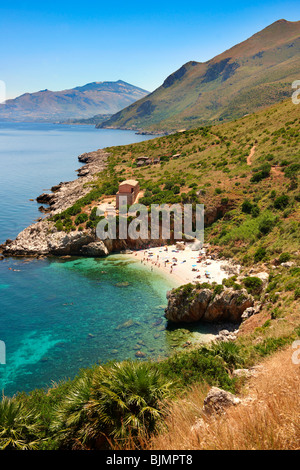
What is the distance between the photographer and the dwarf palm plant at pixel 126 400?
335 inches

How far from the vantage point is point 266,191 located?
43.2 meters

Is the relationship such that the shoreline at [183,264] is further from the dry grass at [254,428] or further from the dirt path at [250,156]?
the dry grass at [254,428]

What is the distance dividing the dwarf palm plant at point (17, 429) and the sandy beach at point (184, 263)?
23.1 metres

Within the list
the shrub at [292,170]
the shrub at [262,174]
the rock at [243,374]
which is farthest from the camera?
the shrub at [262,174]

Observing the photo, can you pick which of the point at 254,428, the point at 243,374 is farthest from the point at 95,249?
the point at 254,428

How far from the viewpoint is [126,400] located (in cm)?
895

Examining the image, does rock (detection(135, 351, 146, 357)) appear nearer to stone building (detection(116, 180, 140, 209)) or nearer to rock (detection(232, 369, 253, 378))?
rock (detection(232, 369, 253, 378))

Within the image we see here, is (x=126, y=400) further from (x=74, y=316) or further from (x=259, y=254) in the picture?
(x=259, y=254)

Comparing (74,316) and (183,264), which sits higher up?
(183,264)

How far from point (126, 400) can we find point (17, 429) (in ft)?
11.5

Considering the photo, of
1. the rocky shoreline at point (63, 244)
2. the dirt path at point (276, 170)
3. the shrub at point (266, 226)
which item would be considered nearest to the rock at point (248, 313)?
the shrub at point (266, 226)
